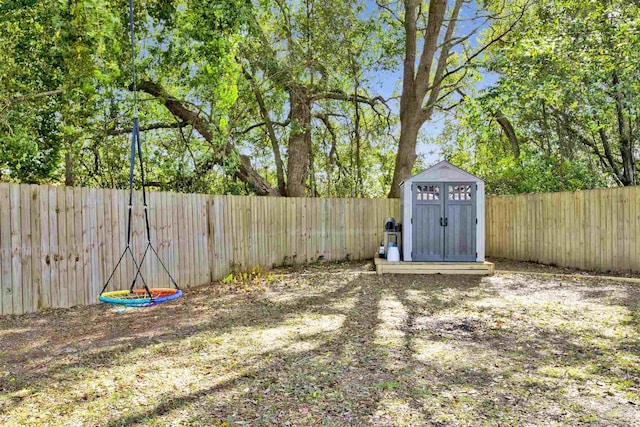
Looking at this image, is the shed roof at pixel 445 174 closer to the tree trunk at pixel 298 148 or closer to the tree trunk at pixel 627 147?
the tree trunk at pixel 298 148

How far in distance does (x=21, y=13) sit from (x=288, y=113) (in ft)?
19.8

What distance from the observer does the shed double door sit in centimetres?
783

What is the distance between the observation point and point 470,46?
13.3 meters

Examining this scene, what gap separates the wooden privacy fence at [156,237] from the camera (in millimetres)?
4875

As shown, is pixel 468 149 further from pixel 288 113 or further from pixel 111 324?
pixel 111 324

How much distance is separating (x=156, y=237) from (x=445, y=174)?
15.9 ft

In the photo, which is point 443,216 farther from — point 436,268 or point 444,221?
point 436,268

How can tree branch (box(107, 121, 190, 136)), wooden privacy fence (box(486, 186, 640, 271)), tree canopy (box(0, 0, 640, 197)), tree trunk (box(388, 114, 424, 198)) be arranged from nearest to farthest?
tree canopy (box(0, 0, 640, 197)) < wooden privacy fence (box(486, 186, 640, 271)) < tree branch (box(107, 121, 190, 136)) < tree trunk (box(388, 114, 424, 198))

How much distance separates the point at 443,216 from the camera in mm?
7871

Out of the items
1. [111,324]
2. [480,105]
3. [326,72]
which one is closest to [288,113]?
[326,72]

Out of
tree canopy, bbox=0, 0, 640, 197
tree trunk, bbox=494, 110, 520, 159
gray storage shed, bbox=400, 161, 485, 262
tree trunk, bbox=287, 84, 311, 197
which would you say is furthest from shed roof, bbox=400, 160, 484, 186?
tree trunk, bbox=494, 110, 520, 159

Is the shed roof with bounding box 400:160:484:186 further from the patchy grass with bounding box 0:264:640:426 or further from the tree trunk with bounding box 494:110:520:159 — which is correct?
the tree trunk with bounding box 494:110:520:159

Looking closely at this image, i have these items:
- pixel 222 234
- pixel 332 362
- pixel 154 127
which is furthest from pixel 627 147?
pixel 154 127

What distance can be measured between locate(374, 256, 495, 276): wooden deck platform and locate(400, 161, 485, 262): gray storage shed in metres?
0.28
